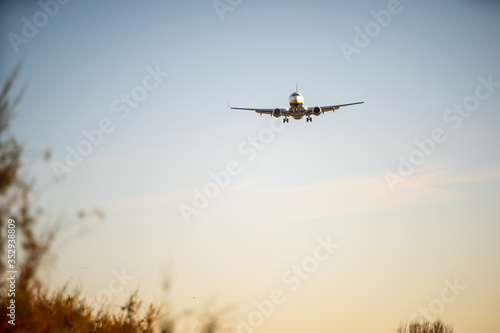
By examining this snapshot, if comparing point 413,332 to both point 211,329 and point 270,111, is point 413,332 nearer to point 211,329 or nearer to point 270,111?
point 270,111

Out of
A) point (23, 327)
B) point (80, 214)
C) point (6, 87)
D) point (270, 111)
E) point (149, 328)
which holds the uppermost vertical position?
point (270, 111)

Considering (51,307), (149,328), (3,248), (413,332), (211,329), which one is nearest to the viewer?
(3,248)

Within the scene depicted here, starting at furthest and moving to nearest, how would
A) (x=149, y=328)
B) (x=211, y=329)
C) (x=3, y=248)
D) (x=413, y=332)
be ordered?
(x=413, y=332)
(x=149, y=328)
(x=211, y=329)
(x=3, y=248)

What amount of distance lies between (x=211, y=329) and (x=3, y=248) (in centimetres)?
511

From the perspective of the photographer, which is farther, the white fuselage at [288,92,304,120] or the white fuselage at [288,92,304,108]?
the white fuselage at [288,92,304,108]

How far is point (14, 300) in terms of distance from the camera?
10.8 meters

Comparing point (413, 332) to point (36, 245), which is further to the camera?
point (413, 332)

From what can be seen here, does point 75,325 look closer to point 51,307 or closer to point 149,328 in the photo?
point 51,307

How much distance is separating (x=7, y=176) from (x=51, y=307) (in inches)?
176

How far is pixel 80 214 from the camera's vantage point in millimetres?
9836

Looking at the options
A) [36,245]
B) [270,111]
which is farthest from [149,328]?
[270,111]

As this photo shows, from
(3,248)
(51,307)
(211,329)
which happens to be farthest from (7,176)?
(211,329)

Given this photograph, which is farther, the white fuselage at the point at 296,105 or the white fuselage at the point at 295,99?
the white fuselage at the point at 295,99

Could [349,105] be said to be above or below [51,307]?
above
